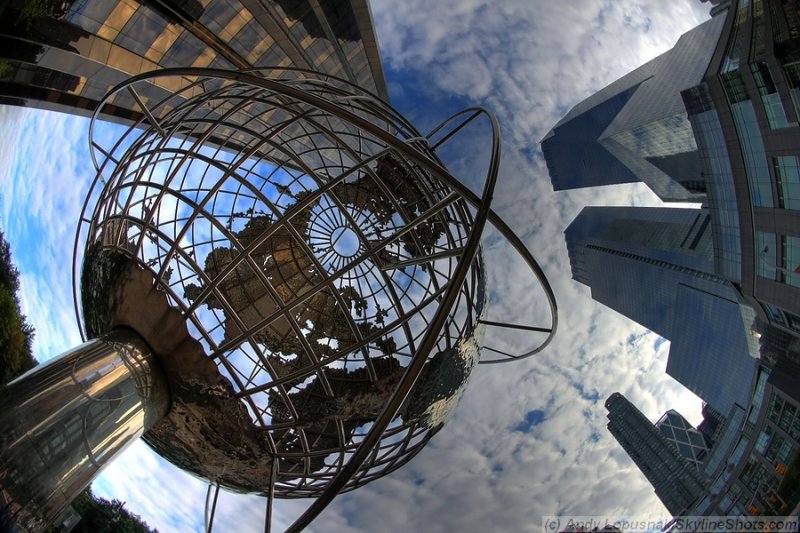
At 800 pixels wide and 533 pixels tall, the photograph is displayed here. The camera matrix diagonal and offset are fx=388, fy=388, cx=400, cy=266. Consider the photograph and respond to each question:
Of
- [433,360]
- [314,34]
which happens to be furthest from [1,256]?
[433,360]

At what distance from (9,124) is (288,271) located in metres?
9.45

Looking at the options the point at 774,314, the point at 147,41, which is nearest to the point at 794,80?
the point at 774,314

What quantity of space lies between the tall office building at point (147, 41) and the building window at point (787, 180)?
73.3 ft

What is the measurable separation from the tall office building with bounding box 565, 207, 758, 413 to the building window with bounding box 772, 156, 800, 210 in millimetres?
14605

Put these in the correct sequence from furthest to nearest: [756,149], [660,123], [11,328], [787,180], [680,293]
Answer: [680,293], [660,123], [756,149], [787,180], [11,328]

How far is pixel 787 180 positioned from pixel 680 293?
48885 mm

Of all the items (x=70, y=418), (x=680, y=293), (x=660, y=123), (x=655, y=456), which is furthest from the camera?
(x=655, y=456)

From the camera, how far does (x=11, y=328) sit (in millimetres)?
13938

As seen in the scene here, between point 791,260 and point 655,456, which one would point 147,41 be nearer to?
point 791,260

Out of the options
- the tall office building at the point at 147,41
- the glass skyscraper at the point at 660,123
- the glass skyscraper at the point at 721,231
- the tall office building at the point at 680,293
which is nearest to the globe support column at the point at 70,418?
the tall office building at the point at 147,41

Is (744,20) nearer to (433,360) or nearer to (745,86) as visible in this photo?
(745,86)

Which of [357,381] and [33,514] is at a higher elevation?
[357,381]

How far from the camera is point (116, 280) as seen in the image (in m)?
4.76

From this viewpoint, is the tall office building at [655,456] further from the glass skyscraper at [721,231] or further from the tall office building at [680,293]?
the tall office building at [680,293]
